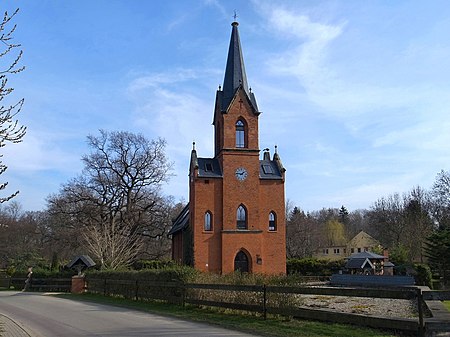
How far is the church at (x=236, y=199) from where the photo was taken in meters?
39.7

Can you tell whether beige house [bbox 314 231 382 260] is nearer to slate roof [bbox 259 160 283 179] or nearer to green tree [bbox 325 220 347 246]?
green tree [bbox 325 220 347 246]

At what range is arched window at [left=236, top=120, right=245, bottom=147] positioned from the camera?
41688 mm

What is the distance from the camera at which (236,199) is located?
40.5 metres

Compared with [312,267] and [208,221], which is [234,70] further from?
[312,267]

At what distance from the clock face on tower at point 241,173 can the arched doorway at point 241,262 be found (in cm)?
613

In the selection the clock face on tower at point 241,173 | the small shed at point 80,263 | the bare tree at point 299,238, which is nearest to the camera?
the small shed at point 80,263

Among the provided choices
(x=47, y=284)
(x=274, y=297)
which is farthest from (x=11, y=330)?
(x=47, y=284)

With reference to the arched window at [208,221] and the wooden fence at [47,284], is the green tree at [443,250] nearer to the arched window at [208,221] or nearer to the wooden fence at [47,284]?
the arched window at [208,221]

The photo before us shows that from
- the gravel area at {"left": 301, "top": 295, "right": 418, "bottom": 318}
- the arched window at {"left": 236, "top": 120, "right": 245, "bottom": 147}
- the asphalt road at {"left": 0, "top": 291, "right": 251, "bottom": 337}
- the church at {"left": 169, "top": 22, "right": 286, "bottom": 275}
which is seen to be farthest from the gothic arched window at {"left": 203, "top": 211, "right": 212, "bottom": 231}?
the asphalt road at {"left": 0, "top": 291, "right": 251, "bottom": 337}

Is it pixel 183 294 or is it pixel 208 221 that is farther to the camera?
pixel 208 221

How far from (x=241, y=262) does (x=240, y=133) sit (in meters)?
11.0

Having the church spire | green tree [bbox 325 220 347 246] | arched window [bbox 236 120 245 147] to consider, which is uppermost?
the church spire

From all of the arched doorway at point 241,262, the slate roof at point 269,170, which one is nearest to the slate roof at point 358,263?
the slate roof at point 269,170

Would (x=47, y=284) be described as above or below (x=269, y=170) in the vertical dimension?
below
